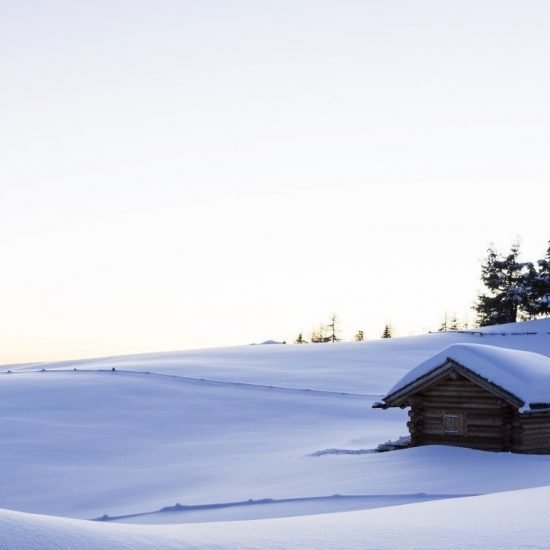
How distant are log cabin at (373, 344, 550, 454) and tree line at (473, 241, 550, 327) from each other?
5141 centimetres

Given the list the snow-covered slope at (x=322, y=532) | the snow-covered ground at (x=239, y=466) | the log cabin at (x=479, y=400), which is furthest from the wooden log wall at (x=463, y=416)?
the snow-covered slope at (x=322, y=532)

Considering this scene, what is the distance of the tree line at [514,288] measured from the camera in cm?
7519

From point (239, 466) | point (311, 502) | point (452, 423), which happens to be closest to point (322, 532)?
point (311, 502)

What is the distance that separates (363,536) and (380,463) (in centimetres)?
1600

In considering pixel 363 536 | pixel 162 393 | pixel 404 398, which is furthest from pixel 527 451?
pixel 162 393

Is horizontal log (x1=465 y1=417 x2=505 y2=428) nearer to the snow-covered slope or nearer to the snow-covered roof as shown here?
the snow-covered roof

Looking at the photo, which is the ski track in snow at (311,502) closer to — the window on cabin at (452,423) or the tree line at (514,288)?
the window on cabin at (452,423)

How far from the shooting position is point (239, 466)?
2762 cm

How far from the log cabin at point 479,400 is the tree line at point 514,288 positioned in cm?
5141

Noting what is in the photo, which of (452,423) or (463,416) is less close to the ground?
(463,416)

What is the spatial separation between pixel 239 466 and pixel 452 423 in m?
7.34

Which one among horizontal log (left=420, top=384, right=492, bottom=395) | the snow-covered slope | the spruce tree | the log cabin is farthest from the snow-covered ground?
the spruce tree

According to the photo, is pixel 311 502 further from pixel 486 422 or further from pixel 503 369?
pixel 503 369

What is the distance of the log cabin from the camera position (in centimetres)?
2394
